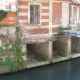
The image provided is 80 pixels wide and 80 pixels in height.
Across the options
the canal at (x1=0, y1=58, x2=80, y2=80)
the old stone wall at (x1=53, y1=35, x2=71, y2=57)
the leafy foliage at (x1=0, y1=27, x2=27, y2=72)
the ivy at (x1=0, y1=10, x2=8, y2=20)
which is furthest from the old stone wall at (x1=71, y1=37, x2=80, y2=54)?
the ivy at (x1=0, y1=10, x2=8, y2=20)

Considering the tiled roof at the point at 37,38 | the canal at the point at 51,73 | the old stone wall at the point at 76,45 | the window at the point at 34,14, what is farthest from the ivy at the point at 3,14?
the old stone wall at the point at 76,45

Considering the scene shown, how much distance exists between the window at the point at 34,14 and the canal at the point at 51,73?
3470 mm

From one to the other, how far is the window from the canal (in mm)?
3470

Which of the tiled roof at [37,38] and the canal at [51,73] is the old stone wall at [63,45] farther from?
the tiled roof at [37,38]

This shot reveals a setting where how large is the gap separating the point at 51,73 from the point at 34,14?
4.42m

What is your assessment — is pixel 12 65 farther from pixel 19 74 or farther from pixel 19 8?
pixel 19 8

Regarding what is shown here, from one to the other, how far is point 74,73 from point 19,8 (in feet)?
19.9

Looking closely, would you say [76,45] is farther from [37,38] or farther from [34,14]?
[34,14]

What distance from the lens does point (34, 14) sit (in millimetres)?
16109

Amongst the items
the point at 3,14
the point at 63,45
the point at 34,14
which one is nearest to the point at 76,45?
the point at 63,45

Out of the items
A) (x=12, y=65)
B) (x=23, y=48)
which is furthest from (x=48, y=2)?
(x=12, y=65)

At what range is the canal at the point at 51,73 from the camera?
1483cm

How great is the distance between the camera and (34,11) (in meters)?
16.1

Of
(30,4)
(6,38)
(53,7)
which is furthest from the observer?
(53,7)
